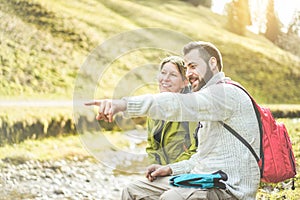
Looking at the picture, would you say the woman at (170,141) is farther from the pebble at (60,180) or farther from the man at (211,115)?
the pebble at (60,180)

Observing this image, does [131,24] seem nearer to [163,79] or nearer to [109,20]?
[109,20]

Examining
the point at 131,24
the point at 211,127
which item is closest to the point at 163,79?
the point at 211,127

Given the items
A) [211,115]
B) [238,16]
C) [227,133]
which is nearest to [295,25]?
[238,16]

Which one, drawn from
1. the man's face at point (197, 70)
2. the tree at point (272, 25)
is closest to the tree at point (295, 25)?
the tree at point (272, 25)

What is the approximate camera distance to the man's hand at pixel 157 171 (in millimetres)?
2359

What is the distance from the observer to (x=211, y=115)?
6.37ft

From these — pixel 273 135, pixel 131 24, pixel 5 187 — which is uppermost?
pixel 131 24

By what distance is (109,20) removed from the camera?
5.81 meters

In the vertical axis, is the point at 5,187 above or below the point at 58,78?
below

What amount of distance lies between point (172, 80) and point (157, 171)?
0.56 meters

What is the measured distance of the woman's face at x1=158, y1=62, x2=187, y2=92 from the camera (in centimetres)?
273

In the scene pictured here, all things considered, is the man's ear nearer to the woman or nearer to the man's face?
the man's face

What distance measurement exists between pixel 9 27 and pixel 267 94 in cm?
289

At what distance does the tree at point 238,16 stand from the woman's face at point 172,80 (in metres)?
2.53
